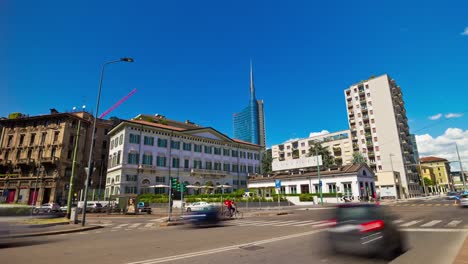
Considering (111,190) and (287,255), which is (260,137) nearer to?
(111,190)

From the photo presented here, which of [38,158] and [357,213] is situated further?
[38,158]

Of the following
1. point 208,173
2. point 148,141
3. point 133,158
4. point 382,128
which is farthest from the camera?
point 382,128

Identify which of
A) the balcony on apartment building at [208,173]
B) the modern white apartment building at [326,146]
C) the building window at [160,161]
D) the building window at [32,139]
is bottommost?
the balcony on apartment building at [208,173]

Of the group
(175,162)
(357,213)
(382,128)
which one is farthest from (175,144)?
(382,128)

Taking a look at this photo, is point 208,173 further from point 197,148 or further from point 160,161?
point 160,161

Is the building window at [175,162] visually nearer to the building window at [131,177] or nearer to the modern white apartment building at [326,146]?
the building window at [131,177]

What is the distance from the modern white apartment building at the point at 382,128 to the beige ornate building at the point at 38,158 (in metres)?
73.2

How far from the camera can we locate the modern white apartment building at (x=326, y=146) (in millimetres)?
89125

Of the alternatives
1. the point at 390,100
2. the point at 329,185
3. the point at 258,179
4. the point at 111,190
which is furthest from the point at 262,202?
the point at 390,100

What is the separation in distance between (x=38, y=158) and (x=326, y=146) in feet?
256

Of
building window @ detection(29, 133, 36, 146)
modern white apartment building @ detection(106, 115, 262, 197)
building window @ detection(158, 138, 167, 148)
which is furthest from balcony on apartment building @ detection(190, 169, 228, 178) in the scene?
building window @ detection(29, 133, 36, 146)

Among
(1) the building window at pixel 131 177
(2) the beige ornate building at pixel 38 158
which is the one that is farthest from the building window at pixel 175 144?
(2) the beige ornate building at pixel 38 158

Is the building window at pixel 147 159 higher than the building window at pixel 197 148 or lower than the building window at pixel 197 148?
lower

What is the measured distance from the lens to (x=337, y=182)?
46469 mm
